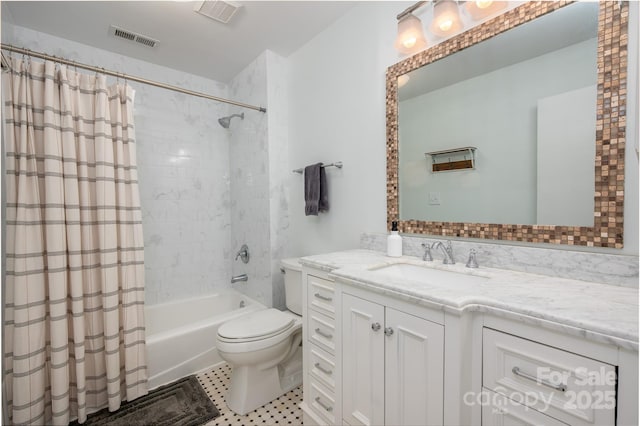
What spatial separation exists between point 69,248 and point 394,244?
174cm

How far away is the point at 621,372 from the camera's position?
2.06 ft

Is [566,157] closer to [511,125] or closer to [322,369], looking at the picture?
[511,125]

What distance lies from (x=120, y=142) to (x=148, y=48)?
3.32ft

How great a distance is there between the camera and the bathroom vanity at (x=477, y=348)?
0.66 m

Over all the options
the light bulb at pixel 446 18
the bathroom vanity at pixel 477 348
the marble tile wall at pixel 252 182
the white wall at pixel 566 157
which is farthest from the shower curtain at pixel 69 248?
the white wall at pixel 566 157

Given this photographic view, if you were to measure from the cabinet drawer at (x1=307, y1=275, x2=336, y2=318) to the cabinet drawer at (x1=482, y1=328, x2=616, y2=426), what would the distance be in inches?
24.8

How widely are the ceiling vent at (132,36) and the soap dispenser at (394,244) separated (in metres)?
2.21

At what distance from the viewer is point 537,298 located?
82 cm

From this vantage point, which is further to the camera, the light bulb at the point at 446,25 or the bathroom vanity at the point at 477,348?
the light bulb at the point at 446,25

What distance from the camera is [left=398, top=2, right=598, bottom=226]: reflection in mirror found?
39.9 inches

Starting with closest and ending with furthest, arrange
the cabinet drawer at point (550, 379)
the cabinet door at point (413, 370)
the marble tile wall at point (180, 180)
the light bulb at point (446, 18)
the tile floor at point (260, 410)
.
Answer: the cabinet drawer at point (550, 379) → the cabinet door at point (413, 370) → the light bulb at point (446, 18) → the tile floor at point (260, 410) → the marble tile wall at point (180, 180)

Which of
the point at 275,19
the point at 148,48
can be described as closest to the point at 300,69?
the point at 275,19

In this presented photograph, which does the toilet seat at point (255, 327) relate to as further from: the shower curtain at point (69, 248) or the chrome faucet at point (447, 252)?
the chrome faucet at point (447, 252)

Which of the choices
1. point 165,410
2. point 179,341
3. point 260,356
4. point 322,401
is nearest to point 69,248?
point 179,341
